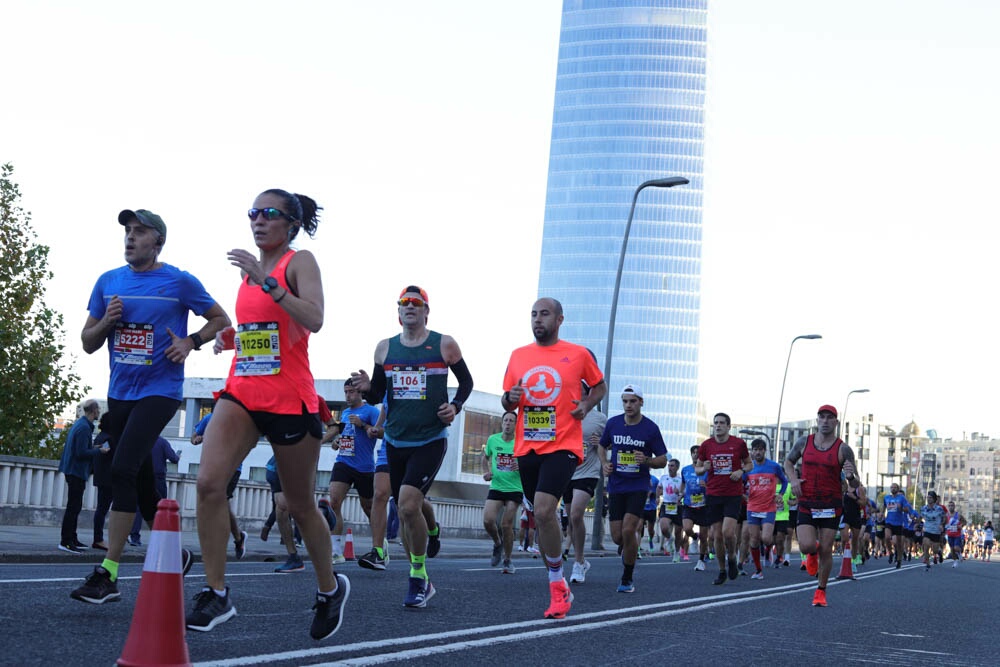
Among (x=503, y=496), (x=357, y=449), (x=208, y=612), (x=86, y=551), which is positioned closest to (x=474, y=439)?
(x=503, y=496)

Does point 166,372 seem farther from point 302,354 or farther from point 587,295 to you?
point 587,295

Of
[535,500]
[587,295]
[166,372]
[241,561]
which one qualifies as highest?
[587,295]

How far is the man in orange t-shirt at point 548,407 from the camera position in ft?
29.0

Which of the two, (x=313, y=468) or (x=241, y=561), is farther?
(x=241, y=561)

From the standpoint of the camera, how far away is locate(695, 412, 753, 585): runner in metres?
16.2

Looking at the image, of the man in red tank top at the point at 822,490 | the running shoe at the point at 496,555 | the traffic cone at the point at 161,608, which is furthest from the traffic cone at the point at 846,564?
the traffic cone at the point at 161,608

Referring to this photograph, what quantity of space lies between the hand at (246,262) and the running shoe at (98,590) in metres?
2.14

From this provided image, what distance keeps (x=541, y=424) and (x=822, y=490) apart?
14.5 feet

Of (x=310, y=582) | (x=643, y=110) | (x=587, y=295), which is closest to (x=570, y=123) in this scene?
(x=643, y=110)

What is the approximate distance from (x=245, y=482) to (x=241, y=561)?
8845 millimetres

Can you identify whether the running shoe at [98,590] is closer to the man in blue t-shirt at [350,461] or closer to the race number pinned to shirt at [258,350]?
the race number pinned to shirt at [258,350]

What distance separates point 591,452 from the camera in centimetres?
1507

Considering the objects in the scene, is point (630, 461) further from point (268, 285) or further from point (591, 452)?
point (268, 285)

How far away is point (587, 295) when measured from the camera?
Answer: 586 ft
